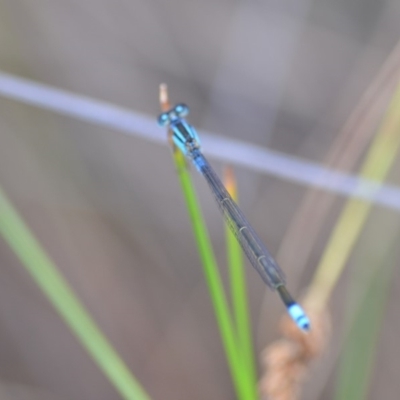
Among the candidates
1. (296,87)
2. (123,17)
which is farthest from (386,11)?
(123,17)

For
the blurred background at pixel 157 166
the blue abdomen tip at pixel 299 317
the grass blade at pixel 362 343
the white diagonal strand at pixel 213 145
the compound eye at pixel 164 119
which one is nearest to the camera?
the blue abdomen tip at pixel 299 317

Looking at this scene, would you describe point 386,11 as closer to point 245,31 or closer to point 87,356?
point 245,31

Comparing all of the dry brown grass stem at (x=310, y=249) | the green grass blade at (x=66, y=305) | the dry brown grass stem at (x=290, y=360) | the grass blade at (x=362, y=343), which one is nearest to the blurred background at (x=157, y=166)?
the dry brown grass stem at (x=310, y=249)

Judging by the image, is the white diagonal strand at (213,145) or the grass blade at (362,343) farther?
the white diagonal strand at (213,145)

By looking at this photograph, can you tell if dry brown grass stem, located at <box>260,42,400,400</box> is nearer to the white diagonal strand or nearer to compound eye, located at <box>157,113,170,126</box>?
the white diagonal strand

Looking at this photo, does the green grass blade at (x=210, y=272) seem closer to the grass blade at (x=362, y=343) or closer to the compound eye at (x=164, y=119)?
the grass blade at (x=362, y=343)

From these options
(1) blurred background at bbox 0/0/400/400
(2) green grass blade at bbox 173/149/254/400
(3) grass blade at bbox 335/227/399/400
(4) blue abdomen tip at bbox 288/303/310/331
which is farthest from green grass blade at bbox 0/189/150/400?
(1) blurred background at bbox 0/0/400/400

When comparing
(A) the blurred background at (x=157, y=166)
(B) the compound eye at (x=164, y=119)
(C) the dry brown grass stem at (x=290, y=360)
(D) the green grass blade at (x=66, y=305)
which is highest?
(A) the blurred background at (x=157, y=166)
